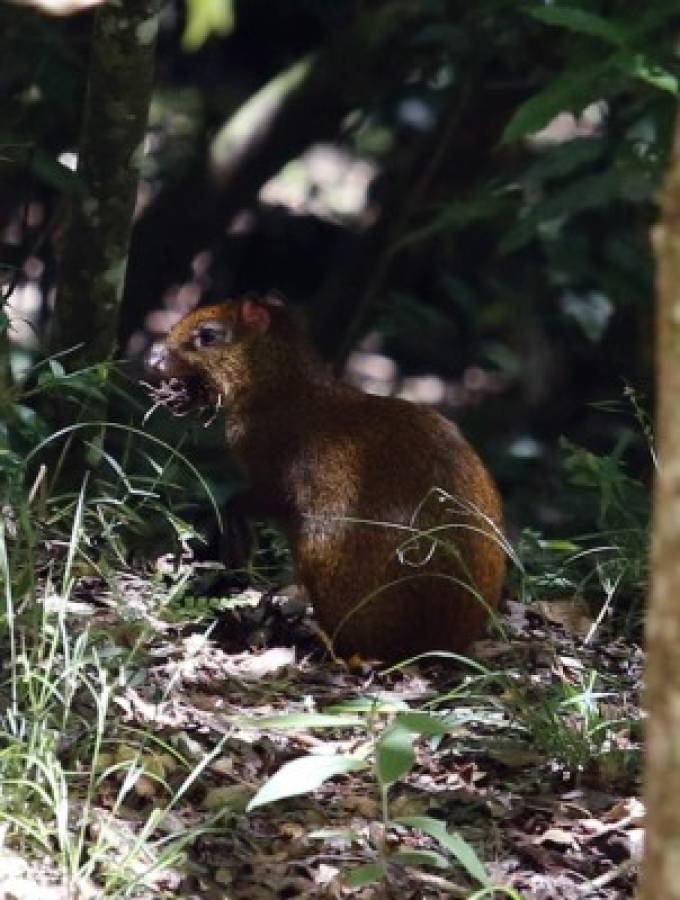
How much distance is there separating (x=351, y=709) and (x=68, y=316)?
7.78 ft

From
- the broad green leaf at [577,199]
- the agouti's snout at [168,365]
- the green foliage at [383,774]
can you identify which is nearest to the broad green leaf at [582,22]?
the broad green leaf at [577,199]

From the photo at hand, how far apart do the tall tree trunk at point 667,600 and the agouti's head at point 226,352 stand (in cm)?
362

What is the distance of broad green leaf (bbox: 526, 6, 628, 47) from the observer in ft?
18.2

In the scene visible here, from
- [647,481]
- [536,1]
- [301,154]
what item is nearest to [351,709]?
[647,481]

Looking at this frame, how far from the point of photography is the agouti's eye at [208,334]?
604 centimetres

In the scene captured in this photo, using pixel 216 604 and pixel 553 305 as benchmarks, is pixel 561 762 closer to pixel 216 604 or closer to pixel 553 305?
pixel 216 604

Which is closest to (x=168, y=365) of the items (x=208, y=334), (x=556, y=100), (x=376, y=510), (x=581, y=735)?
(x=208, y=334)

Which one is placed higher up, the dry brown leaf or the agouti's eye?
the agouti's eye

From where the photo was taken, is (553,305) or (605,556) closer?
(605,556)

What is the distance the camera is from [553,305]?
9.61m

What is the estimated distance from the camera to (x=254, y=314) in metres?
6.03

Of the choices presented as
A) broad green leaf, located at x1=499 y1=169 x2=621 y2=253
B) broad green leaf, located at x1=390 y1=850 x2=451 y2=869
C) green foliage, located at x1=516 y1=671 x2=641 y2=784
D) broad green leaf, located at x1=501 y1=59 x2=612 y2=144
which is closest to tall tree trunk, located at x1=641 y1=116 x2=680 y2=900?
broad green leaf, located at x1=390 y1=850 x2=451 y2=869

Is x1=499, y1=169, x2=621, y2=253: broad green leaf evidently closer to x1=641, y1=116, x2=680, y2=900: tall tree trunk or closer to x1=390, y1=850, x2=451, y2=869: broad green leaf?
x1=390, y1=850, x2=451, y2=869: broad green leaf

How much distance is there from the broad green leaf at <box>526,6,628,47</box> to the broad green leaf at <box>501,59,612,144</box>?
8 centimetres
